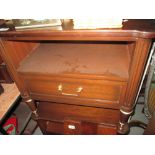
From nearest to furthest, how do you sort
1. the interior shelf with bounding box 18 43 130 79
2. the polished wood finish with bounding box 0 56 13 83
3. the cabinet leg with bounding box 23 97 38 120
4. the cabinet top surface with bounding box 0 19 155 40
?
the cabinet top surface with bounding box 0 19 155 40 → the interior shelf with bounding box 18 43 130 79 → the cabinet leg with bounding box 23 97 38 120 → the polished wood finish with bounding box 0 56 13 83

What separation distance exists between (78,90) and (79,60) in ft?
0.50

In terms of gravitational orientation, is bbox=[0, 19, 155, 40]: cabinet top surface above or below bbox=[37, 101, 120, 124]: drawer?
above

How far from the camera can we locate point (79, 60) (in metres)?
0.75

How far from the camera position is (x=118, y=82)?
2.14 feet

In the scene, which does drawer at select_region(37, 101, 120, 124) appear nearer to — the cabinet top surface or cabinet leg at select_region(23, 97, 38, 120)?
cabinet leg at select_region(23, 97, 38, 120)

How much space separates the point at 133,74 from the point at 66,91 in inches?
13.4

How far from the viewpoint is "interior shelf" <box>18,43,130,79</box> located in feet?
2.20

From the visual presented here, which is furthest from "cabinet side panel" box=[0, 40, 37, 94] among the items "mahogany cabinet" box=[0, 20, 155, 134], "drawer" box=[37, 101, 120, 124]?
"drawer" box=[37, 101, 120, 124]

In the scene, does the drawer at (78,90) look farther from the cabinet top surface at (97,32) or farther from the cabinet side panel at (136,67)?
the cabinet top surface at (97,32)

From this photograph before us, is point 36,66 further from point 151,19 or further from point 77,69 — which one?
point 151,19

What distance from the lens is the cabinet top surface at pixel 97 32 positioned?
491mm

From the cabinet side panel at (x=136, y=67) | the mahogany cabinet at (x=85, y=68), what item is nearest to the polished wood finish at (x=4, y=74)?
the mahogany cabinet at (x=85, y=68)

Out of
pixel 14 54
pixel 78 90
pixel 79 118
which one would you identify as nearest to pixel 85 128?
pixel 79 118

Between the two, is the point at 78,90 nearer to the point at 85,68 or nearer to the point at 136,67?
the point at 85,68
